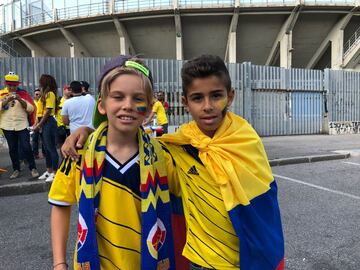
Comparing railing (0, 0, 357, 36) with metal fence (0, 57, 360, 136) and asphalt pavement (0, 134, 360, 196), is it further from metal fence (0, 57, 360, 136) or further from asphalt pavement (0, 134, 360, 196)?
asphalt pavement (0, 134, 360, 196)

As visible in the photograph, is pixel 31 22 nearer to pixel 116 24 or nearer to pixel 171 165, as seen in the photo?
pixel 116 24

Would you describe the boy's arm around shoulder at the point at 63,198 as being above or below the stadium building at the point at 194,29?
below

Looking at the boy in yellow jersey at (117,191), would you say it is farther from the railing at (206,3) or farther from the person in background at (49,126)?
the railing at (206,3)

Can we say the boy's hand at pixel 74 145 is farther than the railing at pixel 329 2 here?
No

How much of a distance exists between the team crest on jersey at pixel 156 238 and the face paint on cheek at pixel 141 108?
47 centimetres

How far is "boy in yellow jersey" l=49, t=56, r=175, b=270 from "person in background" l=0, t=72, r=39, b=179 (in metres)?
5.51

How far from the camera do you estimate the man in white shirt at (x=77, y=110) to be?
5.86 meters

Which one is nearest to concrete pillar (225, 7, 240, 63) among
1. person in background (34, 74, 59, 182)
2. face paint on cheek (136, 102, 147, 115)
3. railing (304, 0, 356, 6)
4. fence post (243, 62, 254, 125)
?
railing (304, 0, 356, 6)

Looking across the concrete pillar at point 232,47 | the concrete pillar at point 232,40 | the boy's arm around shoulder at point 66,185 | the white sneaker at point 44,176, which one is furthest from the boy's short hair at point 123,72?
the concrete pillar at point 232,47

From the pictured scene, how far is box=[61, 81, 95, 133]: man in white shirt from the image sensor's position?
19.2 feet


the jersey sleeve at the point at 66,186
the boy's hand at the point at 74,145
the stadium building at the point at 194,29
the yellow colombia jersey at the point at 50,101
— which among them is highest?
the stadium building at the point at 194,29

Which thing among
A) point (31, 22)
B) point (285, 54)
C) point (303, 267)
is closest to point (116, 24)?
point (31, 22)

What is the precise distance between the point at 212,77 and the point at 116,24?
24.9 meters

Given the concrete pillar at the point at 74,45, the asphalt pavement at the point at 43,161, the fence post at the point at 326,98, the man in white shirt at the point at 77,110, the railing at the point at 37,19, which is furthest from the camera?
the concrete pillar at the point at 74,45
